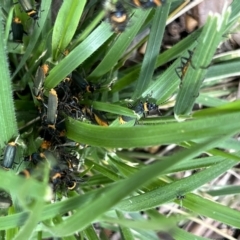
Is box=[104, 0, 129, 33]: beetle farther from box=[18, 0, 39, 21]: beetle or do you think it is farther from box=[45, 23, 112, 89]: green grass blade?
box=[18, 0, 39, 21]: beetle

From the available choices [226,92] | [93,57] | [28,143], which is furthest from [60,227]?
[226,92]

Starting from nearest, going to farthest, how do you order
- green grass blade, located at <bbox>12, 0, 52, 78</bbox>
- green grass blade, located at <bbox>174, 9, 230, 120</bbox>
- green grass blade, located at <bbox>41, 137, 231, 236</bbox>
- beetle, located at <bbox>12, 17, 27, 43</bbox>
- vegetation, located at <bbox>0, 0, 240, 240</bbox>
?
green grass blade, located at <bbox>41, 137, 231, 236</bbox>, vegetation, located at <bbox>0, 0, 240, 240</bbox>, green grass blade, located at <bbox>174, 9, 230, 120</bbox>, green grass blade, located at <bbox>12, 0, 52, 78</bbox>, beetle, located at <bbox>12, 17, 27, 43</bbox>

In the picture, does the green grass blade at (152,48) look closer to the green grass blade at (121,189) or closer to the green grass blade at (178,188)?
the green grass blade at (178,188)

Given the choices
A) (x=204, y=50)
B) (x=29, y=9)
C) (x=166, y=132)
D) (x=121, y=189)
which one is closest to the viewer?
(x=121, y=189)

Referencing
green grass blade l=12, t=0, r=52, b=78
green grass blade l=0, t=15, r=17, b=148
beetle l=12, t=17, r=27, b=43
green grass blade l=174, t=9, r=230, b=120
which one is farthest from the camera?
beetle l=12, t=17, r=27, b=43

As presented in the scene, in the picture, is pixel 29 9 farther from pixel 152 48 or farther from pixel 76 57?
pixel 152 48

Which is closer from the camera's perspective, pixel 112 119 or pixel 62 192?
pixel 62 192

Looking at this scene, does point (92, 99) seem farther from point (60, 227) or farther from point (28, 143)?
point (60, 227)

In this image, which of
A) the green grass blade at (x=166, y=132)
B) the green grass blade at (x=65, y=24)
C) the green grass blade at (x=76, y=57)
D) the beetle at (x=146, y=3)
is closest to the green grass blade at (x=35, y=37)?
the green grass blade at (x=65, y=24)

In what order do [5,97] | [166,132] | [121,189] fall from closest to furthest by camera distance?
[121,189]
[166,132]
[5,97]

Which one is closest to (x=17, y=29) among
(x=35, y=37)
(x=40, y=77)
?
(x=35, y=37)

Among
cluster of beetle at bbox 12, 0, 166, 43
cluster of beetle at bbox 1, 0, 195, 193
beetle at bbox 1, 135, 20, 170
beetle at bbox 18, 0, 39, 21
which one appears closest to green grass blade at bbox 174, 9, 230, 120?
cluster of beetle at bbox 1, 0, 195, 193
